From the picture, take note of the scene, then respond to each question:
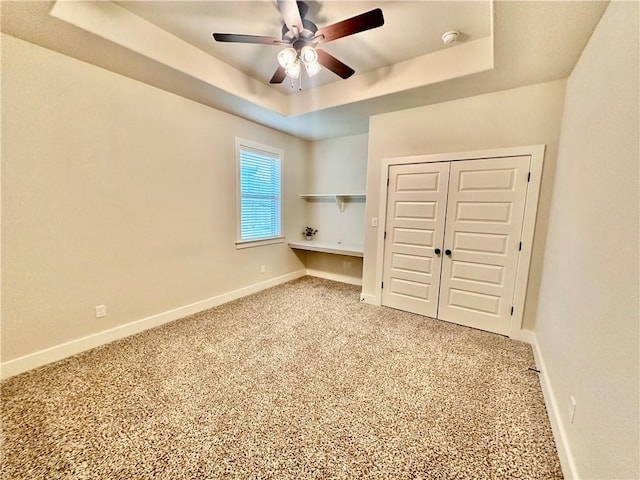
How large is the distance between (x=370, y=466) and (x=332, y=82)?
11.8ft

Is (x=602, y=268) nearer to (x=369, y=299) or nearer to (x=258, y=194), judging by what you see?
(x=369, y=299)

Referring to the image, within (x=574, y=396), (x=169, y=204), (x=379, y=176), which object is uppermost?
(x=379, y=176)

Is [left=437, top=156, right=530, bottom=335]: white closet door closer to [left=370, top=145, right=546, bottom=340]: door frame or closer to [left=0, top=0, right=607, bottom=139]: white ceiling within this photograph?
[left=370, top=145, right=546, bottom=340]: door frame

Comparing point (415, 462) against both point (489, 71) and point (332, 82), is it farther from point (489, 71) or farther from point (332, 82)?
point (332, 82)

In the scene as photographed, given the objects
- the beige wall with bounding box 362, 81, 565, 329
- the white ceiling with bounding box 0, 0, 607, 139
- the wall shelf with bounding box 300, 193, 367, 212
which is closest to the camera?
the white ceiling with bounding box 0, 0, 607, 139

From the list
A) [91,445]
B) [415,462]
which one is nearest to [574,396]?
[415,462]

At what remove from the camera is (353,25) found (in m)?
1.73

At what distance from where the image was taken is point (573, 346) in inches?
58.4

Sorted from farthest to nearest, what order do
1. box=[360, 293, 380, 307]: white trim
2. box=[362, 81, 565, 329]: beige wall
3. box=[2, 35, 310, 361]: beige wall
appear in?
1. box=[360, 293, 380, 307]: white trim
2. box=[362, 81, 565, 329]: beige wall
3. box=[2, 35, 310, 361]: beige wall

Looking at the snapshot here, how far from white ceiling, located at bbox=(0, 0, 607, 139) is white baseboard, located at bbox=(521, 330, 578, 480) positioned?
2.41 meters

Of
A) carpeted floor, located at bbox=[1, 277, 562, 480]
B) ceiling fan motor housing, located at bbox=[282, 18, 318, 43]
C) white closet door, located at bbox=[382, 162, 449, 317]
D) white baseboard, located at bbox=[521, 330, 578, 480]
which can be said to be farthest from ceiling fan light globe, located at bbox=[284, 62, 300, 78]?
white baseboard, located at bbox=[521, 330, 578, 480]

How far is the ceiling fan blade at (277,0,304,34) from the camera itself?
1.66 metres

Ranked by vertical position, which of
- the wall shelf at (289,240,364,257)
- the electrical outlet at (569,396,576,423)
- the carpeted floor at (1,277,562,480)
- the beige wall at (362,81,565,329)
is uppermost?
the beige wall at (362,81,565,329)

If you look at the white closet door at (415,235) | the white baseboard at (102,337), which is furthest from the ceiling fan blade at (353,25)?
the white baseboard at (102,337)
